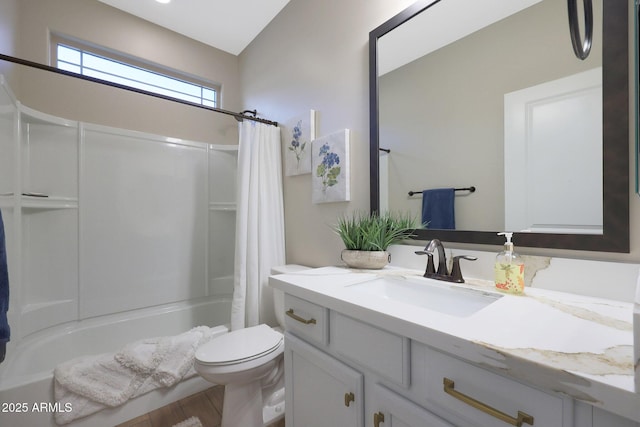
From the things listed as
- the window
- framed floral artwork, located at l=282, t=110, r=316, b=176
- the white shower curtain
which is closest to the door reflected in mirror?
framed floral artwork, located at l=282, t=110, r=316, b=176

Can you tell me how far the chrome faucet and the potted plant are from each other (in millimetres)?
210

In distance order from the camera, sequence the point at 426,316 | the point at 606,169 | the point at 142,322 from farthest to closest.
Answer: the point at 142,322 → the point at 606,169 → the point at 426,316

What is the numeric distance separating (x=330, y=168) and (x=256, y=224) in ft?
2.22

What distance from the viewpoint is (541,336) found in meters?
0.56

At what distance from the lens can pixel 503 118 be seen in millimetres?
1010

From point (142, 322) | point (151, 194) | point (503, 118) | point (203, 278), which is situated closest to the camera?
point (503, 118)

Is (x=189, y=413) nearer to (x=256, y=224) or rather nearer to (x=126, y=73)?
(x=256, y=224)

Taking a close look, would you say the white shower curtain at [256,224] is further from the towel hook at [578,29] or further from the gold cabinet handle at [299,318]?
the towel hook at [578,29]

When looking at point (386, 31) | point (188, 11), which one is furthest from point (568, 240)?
point (188, 11)

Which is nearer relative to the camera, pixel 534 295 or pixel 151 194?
pixel 534 295

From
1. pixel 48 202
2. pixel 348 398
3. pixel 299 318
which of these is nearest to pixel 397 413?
pixel 348 398

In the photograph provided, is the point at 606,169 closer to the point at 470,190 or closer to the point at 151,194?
the point at 470,190

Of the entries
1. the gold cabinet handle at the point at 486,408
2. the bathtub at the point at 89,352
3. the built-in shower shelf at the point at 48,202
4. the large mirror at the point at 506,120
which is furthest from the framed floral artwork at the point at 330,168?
the built-in shower shelf at the point at 48,202

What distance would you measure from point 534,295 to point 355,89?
1.31 metres
